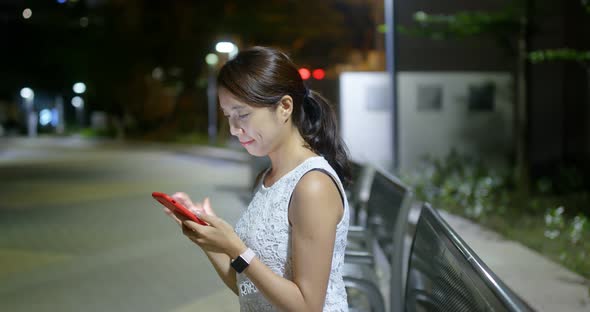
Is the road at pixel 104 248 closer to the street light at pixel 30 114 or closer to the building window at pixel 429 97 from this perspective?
the building window at pixel 429 97

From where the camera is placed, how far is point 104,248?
28.5ft

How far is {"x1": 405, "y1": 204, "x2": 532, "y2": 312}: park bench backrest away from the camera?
209 centimetres

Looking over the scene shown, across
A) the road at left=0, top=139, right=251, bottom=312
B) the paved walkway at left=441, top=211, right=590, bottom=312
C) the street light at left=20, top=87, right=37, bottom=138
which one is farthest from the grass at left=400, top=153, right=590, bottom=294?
the street light at left=20, top=87, right=37, bottom=138

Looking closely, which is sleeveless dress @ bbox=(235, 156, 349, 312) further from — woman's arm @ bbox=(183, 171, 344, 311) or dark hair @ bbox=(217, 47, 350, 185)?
dark hair @ bbox=(217, 47, 350, 185)

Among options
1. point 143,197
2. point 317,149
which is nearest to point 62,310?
point 317,149

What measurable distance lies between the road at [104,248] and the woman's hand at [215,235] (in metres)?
3.92

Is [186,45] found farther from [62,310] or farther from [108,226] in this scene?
[62,310]

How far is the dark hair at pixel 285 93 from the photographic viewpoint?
2.26 meters

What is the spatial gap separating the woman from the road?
374 centimetres

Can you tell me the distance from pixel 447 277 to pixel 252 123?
3.29ft

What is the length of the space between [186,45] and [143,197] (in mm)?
30090

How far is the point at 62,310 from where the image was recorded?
5988mm

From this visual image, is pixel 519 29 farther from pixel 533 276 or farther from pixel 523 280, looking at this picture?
pixel 523 280

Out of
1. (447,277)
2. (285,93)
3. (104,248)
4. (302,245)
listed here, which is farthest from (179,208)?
(104,248)
